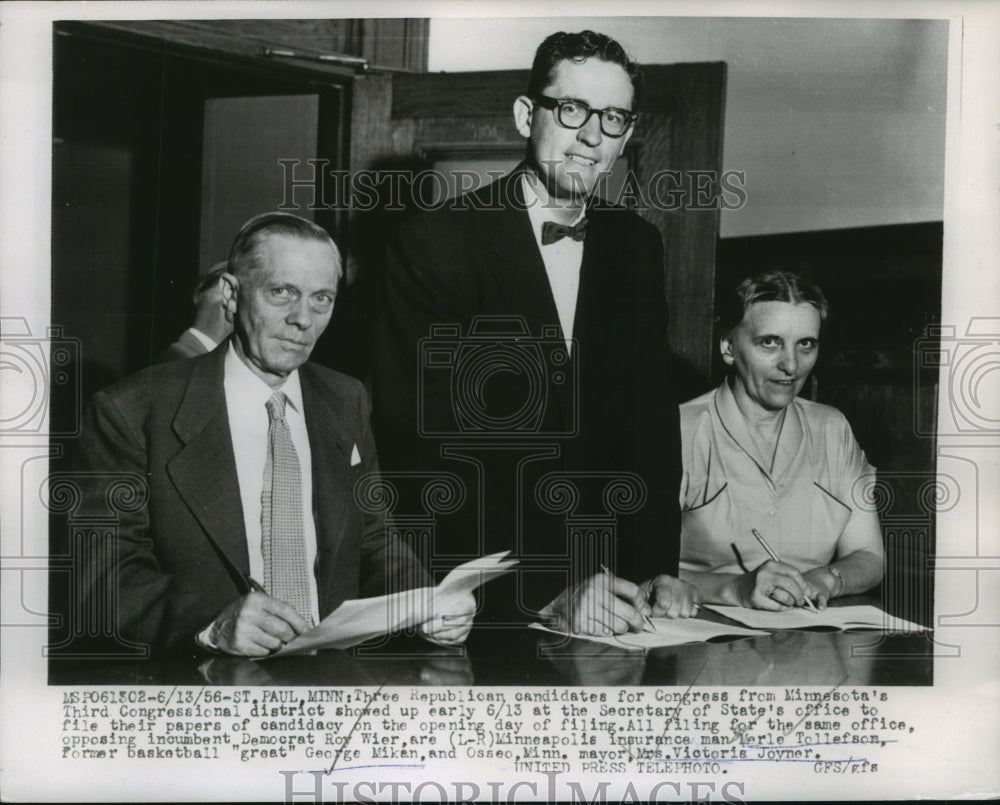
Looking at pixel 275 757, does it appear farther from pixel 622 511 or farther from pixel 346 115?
pixel 346 115

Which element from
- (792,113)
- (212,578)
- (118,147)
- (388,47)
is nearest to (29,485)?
(212,578)

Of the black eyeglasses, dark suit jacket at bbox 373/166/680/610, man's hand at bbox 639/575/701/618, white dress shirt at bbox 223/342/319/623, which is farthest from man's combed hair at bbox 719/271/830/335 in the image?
white dress shirt at bbox 223/342/319/623

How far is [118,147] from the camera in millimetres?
1969

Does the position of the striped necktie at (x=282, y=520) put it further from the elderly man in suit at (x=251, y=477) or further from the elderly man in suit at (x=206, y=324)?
the elderly man in suit at (x=206, y=324)

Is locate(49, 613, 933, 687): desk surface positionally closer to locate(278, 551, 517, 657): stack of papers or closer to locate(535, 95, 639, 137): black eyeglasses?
locate(278, 551, 517, 657): stack of papers

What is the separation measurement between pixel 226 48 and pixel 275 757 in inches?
59.3

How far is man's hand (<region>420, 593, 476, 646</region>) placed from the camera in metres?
1.95

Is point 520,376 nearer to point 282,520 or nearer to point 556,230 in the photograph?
point 556,230

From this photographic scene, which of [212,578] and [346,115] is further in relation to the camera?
[346,115]

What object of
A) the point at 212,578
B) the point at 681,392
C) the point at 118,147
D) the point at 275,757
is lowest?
the point at 275,757

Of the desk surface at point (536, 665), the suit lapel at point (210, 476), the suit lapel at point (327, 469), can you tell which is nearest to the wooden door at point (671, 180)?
the suit lapel at point (327, 469)

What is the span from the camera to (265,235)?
1.96 metres

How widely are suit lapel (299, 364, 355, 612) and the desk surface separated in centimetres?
16

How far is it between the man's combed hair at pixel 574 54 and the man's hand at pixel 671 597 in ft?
3.40
